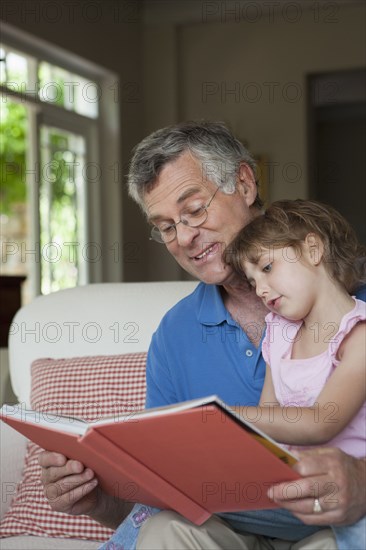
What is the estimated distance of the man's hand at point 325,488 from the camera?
1.18 m

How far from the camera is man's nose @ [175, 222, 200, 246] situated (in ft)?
5.59

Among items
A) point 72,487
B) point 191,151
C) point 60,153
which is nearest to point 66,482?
point 72,487

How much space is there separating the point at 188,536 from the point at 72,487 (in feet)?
0.75

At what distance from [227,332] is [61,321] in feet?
2.64

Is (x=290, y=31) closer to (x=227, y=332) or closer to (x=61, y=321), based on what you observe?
(x=61, y=321)

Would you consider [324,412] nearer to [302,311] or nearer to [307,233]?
[302,311]

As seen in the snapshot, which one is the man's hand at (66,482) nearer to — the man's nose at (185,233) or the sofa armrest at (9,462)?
the man's nose at (185,233)

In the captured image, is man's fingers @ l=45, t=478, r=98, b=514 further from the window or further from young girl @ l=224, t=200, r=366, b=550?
the window

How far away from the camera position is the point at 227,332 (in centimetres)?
170

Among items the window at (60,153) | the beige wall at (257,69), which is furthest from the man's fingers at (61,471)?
the beige wall at (257,69)

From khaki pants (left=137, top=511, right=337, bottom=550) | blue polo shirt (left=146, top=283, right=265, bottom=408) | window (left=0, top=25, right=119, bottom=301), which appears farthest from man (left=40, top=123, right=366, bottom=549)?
window (left=0, top=25, right=119, bottom=301)

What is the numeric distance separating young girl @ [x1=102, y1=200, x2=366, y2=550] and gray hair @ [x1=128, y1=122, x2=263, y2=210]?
0.23m

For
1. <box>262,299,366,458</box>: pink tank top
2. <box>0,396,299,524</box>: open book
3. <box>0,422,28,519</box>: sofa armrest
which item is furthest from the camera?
<box>0,422,28,519</box>: sofa armrest

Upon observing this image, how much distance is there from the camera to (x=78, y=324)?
2.35 meters
